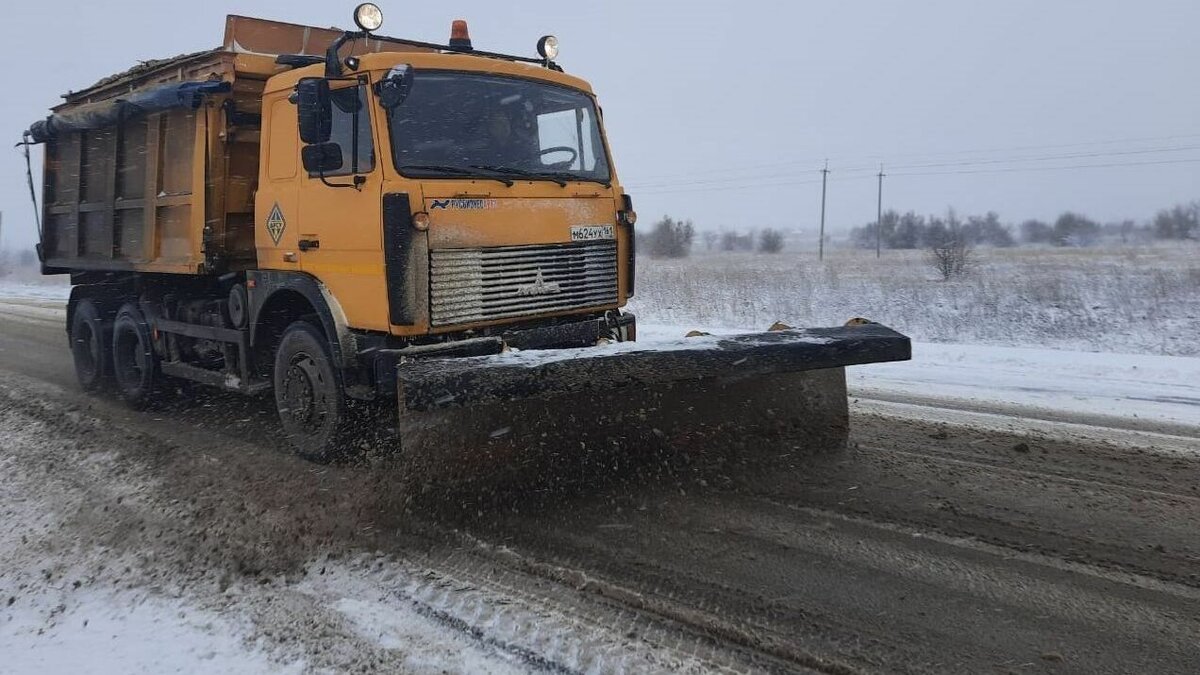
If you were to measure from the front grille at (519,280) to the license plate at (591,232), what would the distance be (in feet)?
0.13

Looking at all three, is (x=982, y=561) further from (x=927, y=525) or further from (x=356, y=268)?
(x=356, y=268)

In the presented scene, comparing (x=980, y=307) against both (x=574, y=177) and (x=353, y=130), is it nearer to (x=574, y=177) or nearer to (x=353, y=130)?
(x=574, y=177)

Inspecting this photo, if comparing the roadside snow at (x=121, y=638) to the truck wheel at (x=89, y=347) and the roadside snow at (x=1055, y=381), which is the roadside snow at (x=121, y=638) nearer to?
the truck wheel at (x=89, y=347)

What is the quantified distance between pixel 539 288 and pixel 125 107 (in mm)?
4008

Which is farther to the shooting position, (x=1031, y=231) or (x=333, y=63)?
(x=1031, y=231)

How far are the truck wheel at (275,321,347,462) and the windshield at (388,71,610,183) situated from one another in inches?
50.4

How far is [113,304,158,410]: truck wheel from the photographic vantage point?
6949 millimetres

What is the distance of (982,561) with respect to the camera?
11.4 ft

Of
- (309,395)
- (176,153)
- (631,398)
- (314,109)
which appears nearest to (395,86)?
(314,109)

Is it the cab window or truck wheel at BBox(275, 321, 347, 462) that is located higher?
the cab window

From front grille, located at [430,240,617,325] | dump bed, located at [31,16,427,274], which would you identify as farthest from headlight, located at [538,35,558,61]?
front grille, located at [430,240,617,325]

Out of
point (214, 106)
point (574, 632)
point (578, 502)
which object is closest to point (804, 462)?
point (578, 502)

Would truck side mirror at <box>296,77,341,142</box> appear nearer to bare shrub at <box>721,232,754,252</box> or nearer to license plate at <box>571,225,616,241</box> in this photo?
license plate at <box>571,225,616,241</box>

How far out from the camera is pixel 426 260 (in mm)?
4363
